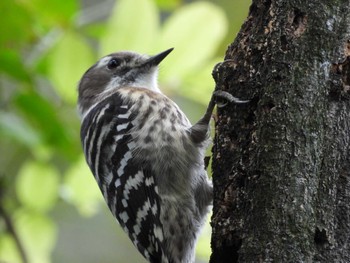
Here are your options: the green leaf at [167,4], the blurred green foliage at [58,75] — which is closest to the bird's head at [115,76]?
the green leaf at [167,4]

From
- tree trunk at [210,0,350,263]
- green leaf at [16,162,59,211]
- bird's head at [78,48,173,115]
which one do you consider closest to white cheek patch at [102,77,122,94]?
bird's head at [78,48,173,115]

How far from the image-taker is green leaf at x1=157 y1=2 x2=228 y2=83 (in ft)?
12.7

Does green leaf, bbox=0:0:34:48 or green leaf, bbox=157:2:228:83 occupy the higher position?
green leaf, bbox=0:0:34:48

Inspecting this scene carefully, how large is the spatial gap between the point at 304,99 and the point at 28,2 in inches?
70.6

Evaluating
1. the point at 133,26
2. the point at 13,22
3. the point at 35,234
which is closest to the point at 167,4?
the point at 133,26

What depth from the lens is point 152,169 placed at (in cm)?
407

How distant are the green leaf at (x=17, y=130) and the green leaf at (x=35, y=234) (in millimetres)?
522

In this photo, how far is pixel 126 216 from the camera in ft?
13.3

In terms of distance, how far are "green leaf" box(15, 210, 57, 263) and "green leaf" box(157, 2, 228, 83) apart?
43.3 inches

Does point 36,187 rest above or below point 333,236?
above

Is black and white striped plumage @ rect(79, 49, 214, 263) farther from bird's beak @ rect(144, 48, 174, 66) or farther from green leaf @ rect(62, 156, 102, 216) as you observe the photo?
green leaf @ rect(62, 156, 102, 216)

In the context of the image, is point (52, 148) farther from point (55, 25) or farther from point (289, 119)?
point (289, 119)

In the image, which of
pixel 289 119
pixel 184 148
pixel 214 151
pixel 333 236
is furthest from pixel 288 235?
pixel 184 148

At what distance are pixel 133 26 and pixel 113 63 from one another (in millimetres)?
1483
